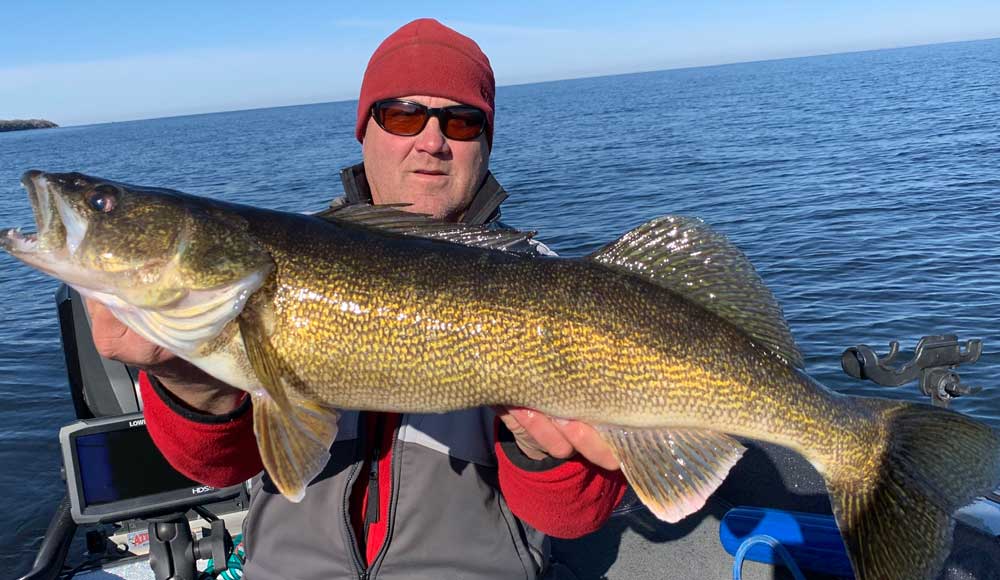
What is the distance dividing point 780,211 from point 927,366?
1445 centimetres

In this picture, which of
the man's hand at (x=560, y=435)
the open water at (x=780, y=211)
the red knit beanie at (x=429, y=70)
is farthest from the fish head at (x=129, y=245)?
the open water at (x=780, y=211)

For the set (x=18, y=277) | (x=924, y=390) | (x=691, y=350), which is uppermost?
(x=691, y=350)

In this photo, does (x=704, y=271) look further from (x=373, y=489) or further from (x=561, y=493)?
(x=373, y=489)

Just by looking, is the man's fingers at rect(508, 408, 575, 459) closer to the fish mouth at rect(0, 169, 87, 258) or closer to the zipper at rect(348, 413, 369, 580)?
the zipper at rect(348, 413, 369, 580)

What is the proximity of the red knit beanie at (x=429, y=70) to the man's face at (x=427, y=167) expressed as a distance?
10cm

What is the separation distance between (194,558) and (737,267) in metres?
3.52

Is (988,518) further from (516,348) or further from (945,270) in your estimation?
(945,270)

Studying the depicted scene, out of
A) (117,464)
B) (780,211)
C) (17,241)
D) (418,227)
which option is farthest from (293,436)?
(780,211)

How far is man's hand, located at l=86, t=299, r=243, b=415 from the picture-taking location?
8.72 feet

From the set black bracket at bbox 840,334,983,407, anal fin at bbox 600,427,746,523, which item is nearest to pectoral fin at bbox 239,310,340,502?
anal fin at bbox 600,427,746,523

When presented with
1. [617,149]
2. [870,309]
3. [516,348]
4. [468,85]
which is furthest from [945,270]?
[617,149]

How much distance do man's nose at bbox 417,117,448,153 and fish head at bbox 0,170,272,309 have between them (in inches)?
59.7

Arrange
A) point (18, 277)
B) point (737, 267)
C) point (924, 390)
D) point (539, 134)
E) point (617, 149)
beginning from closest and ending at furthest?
point (737, 267)
point (924, 390)
point (18, 277)
point (617, 149)
point (539, 134)

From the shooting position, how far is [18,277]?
698 inches
